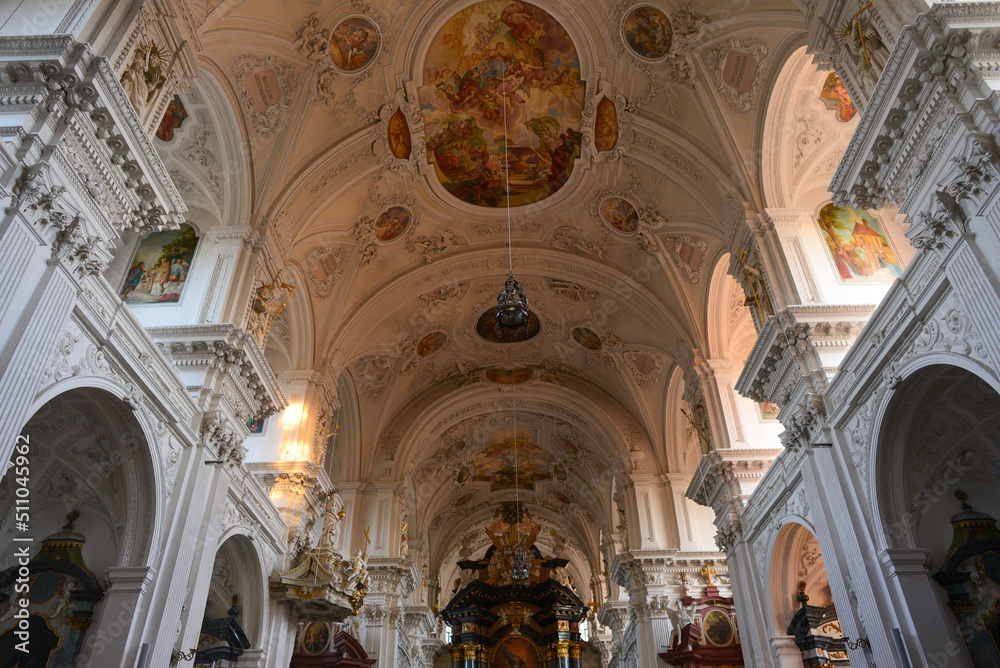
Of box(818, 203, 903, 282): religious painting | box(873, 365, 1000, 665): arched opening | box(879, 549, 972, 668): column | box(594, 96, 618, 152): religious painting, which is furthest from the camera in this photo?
box(594, 96, 618, 152): religious painting

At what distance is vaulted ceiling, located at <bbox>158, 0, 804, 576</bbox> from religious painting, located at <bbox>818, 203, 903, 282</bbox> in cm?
137

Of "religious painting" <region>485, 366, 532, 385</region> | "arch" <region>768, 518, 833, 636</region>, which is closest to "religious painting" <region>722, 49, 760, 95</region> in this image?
"arch" <region>768, 518, 833, 636</region>

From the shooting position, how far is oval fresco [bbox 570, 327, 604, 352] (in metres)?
22.5

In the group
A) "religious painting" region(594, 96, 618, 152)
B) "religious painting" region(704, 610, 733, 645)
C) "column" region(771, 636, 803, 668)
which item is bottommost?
"column" region(771, 636, 803, 668)

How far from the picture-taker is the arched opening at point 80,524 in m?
8.69

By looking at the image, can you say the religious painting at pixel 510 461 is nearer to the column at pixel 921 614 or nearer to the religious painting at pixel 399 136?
the religious painting at pixel 399 136

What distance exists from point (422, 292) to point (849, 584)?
1375 cm

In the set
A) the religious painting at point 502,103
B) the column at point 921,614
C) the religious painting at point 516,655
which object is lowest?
the column at point 921,614

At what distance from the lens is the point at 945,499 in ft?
29.3

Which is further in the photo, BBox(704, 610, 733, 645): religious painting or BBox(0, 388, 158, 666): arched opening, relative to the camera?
BBox(704, 610, 733, 645): religious painting

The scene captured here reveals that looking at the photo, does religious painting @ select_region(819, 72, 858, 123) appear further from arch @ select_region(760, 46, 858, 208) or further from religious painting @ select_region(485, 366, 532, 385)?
religious painting @ select_region(485, 366, 532, 385)

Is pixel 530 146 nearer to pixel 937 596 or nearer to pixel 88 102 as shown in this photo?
pixel 88 102

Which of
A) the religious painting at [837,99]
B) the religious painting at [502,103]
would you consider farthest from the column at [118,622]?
the religious painting at [837,99]

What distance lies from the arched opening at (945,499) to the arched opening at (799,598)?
356 centimetres
